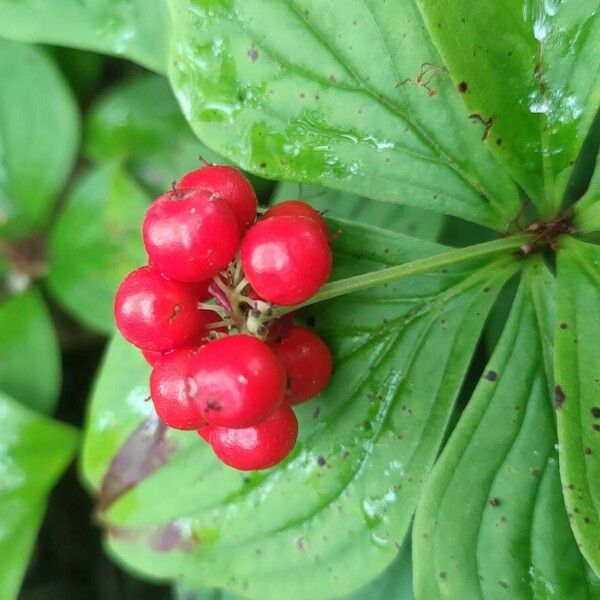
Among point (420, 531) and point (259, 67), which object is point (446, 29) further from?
point (420, 531)

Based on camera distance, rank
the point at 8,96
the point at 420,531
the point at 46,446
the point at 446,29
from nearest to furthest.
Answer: the point at 446,29
the point at 420,531
the point at 46,446
the point at 8,96

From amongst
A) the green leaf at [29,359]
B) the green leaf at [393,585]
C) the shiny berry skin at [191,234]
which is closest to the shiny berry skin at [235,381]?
the shiny berry skin at [191,234]

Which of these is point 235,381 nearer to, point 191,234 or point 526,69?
point 191,234

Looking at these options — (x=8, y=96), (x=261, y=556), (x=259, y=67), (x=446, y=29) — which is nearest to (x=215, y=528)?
(x=261, y=556)

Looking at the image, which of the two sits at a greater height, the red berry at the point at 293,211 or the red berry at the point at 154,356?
the red berry at the point at 293,211

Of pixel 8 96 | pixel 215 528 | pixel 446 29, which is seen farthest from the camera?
pixel 8 96

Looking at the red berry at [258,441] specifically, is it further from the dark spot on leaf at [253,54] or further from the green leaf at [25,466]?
the green leaf at [25,466]
